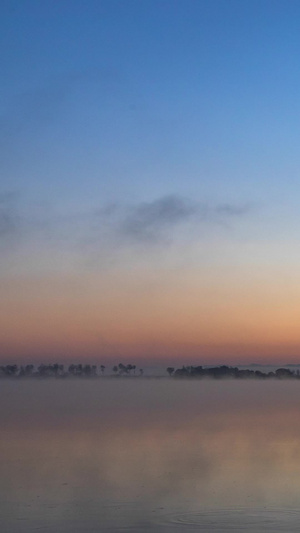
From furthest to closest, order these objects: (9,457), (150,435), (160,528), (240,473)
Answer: (150,435) → (9,457) → (240,473) → (160,528)

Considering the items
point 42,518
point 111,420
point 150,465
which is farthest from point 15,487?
point 111,420

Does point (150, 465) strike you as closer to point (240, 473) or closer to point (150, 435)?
point (240, 473)

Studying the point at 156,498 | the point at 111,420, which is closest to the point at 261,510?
the point at 156,498

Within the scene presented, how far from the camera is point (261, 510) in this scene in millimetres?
14445

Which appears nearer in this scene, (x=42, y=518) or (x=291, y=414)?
(x=42, y=518)

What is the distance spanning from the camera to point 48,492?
16188mm

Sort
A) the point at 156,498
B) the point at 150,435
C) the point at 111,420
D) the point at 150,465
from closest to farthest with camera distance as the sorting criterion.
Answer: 1. the point at 156,498
2. the point at 150,465
3. the point at 150,435
4. the point at 111,420

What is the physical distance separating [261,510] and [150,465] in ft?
20.0

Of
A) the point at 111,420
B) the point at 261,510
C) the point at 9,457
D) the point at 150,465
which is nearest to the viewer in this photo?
the point at 261,510

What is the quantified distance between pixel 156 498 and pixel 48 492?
7.99 ft

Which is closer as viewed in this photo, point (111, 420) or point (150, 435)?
point (150, 435)

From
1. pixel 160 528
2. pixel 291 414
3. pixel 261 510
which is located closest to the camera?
pixel 160 528

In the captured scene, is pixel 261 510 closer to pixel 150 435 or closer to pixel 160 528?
pixel 160 528

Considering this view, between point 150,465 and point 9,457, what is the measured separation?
4353 millimetres
